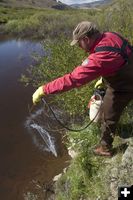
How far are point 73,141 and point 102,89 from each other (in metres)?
1.10

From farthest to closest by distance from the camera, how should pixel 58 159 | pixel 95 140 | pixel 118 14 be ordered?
1. pixel 118 14
2. pixel 58 159
3. pixel 95 140

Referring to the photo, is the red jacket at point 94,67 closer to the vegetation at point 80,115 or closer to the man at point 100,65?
the man at point 100,65

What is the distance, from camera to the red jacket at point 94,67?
477 centimetres

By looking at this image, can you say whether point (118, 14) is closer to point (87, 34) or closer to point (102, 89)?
point (102, 89)

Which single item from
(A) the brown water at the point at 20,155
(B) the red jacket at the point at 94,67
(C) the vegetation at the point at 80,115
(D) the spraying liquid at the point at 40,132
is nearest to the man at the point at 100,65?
(B) the red jacket at the point at 94,67

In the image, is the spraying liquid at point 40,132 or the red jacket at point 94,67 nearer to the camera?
the red jacket at point 94,67

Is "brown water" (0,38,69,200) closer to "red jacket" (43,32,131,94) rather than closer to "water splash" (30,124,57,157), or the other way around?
"water splash" (30,124,57,157)

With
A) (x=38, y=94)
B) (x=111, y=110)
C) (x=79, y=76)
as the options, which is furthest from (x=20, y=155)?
(x=79, y=76)

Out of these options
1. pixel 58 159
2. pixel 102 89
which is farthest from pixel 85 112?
pixel 102 89

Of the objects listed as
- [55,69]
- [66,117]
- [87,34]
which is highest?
[87,34]

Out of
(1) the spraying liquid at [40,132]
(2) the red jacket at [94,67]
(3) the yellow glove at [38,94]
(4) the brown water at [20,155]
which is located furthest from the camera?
(1) the spraying liquid at [40,132]

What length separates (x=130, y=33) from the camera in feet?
28.0

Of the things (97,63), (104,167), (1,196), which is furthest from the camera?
(1,196)

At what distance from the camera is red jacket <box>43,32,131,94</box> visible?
477 centimetres
